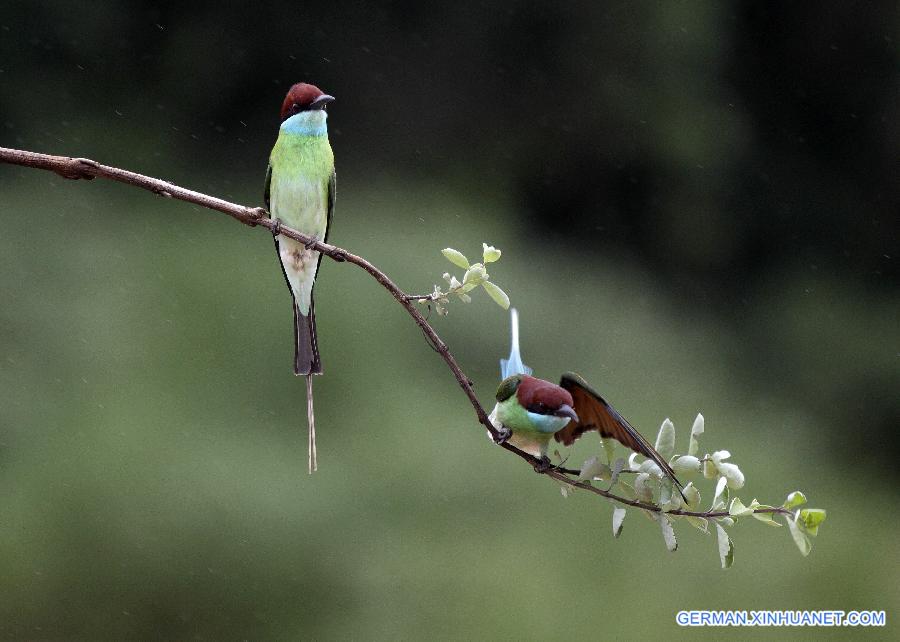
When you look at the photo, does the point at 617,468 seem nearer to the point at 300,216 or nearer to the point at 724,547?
the point at 724,547

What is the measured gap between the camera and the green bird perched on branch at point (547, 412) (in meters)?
1.21

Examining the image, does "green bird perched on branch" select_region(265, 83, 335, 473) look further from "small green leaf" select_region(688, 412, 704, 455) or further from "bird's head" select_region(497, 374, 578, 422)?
"small green leaf" select_region(688, 412, 704, 455)

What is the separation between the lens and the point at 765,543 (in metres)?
3.67

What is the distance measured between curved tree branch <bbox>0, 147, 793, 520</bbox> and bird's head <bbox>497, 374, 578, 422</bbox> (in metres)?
0.09

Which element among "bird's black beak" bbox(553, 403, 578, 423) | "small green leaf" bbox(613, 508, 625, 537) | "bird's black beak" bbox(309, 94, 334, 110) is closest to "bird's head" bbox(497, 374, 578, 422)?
"bird's black beak" bbox(553, 403, 578, 423)

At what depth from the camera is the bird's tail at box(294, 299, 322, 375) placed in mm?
1242

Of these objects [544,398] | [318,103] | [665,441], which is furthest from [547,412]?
[318,103]

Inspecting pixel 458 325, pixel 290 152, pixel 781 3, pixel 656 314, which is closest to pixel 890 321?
pixel 656 314

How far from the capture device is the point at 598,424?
1265 mm

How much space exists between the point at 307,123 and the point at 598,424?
47 cm

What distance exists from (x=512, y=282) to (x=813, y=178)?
152 centimetres

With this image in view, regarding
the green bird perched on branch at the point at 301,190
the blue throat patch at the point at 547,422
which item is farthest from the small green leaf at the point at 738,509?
the green bird perched on branch at the point at 301,190

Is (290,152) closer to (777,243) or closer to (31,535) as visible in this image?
(31,535)

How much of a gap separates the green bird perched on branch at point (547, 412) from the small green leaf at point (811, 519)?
0.52 ft
